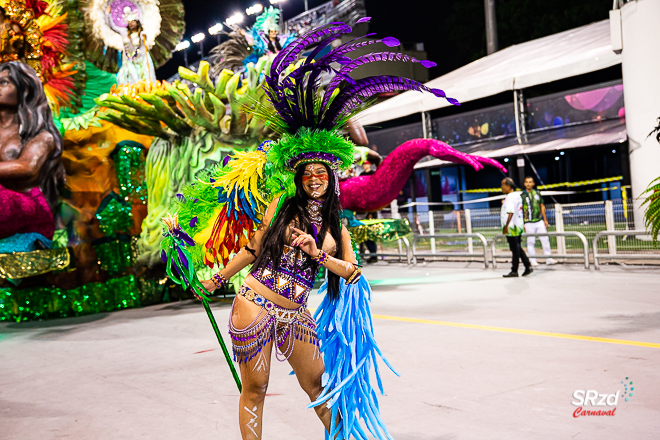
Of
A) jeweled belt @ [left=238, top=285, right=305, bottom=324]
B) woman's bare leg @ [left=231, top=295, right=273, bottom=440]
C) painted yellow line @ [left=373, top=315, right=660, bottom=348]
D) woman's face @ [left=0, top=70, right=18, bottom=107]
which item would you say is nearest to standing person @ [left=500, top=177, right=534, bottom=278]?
painted yellow line @ [left=373, top=315, right=660, bottom=348]

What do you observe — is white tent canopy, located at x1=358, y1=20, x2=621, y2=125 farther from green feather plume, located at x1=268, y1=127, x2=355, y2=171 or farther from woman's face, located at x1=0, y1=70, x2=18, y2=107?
green feather plume, located at x1=268, y1=127, x2=355, y2=171

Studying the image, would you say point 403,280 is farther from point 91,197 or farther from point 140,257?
point 91,197

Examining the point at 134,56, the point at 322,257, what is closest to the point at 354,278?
the point at 322,257

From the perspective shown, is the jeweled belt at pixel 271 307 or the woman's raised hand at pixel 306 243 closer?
the woman's raised hand at pixel 306 243

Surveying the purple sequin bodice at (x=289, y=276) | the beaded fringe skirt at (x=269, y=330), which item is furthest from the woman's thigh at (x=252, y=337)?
the purple sequin bodice at (x=289, y=276)

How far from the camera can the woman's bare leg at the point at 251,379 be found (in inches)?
119

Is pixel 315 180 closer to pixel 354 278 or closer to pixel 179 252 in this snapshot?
pixel 354 278

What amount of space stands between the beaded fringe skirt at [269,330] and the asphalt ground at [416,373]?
0.89 metres

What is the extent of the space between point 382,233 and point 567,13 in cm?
1729

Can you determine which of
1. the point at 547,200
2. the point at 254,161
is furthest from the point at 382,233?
the point at 547,200

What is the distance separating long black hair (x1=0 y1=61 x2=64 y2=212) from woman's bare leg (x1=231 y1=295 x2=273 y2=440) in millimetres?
7239

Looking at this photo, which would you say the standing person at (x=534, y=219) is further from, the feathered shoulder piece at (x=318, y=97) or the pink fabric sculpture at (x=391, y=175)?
the feathered shoulder piece at (x=318, y=97)

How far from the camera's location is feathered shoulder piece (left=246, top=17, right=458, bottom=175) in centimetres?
316

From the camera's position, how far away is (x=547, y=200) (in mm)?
18719
